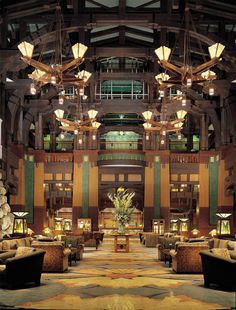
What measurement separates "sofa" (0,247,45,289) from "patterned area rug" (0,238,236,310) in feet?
0.58

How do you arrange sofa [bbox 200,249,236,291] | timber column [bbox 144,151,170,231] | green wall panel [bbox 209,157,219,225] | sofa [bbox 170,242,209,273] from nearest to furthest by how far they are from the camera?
sofa [bbox 200,249,236,291] → sofa [bbox 170,242,209,273] → green wall panel [bbox 209,157,219,225] → timber column [bbox 144,151,170,231]

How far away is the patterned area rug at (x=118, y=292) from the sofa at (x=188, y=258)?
0.69 feet

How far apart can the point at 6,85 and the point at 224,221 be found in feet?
29.4

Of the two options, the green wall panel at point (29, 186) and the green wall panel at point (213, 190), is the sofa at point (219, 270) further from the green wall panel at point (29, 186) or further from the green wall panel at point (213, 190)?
the green wall panel at point (29, 186)

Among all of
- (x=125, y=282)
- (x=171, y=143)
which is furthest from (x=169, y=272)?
(x=171, y=143)

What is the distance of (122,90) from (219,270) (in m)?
17.2

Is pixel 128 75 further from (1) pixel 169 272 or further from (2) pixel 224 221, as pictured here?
(1) pixel 169 272

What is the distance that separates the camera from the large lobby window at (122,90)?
24297 millimetres

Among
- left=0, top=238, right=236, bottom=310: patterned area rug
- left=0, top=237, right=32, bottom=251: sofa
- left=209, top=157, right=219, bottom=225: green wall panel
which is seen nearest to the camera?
left=0, top=238, right=236, bottom=310: patterned area rug

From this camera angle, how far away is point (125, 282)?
9023mm

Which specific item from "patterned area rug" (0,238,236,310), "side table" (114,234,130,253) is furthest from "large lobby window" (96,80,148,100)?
"patterned area rug" (0,238,236,310)

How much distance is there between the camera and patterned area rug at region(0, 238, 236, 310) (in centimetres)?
683

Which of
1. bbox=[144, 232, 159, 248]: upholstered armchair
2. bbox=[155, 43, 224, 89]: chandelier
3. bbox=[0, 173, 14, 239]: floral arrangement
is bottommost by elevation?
bbox=[144, 232, 159, 248]: upholstered armchair

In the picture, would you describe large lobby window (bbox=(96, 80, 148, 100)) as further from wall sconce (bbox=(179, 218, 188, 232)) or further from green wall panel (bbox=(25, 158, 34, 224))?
wall sconce (bbox=(179, 218, 188, 232))
